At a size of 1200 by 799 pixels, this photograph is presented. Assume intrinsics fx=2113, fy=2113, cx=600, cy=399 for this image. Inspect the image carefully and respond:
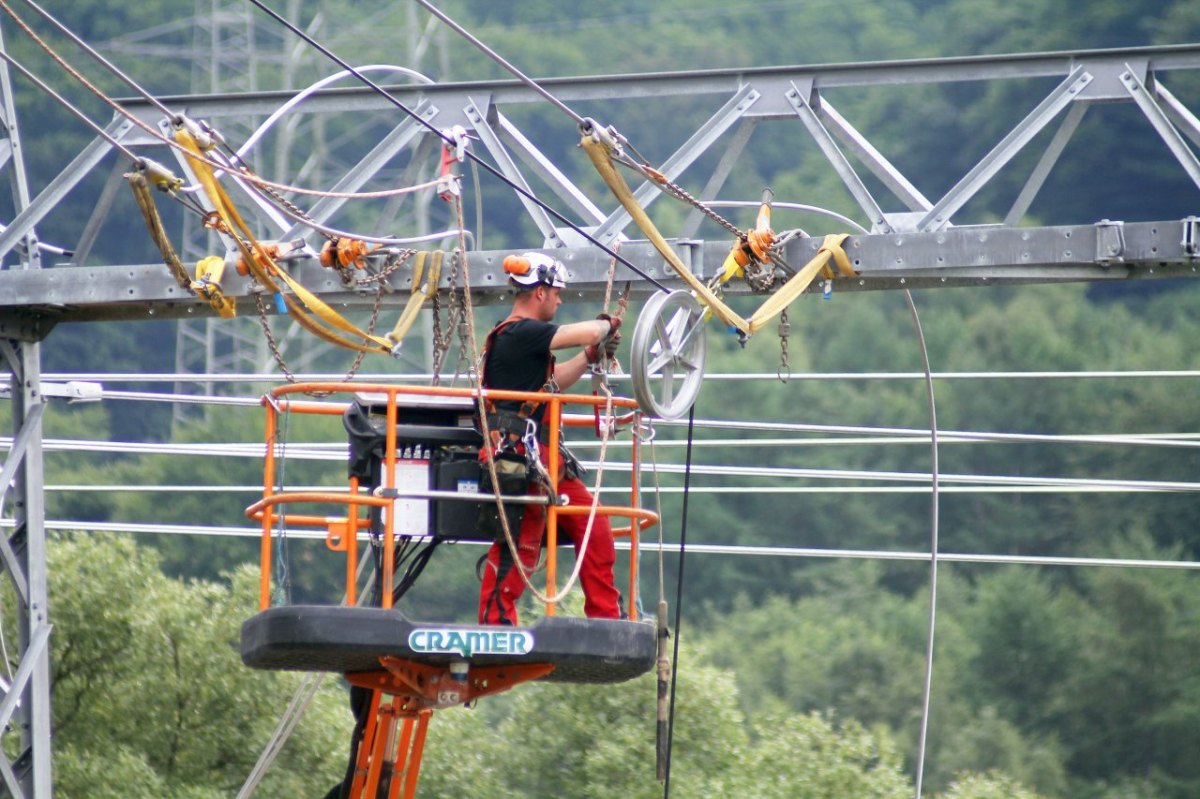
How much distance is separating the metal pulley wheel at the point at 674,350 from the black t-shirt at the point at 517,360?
1.76 feet

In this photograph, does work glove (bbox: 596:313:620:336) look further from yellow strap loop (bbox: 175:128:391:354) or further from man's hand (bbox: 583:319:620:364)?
yellow strap loop (bbox: 175:128:391:354)

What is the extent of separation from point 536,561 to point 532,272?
1.47 meters

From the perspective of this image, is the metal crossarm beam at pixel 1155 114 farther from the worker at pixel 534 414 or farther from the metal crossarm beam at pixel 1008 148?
the worker at pixel 534 414

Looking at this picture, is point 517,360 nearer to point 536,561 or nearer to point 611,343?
point 611,343

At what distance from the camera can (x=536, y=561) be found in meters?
10.7

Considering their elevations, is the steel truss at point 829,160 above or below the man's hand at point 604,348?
above

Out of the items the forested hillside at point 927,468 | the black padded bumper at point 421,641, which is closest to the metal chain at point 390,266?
the black padded bumper at point 421,641

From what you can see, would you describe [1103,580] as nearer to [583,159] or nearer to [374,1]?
[583,159]

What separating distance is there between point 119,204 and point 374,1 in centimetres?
2695

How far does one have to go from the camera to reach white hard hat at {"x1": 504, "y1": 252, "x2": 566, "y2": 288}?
34.4 feet

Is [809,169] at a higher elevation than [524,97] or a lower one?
A: higher

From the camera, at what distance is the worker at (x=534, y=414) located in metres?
10.3

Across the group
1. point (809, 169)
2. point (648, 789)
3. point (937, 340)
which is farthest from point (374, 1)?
point (648, 789)

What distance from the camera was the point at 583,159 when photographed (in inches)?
2879
